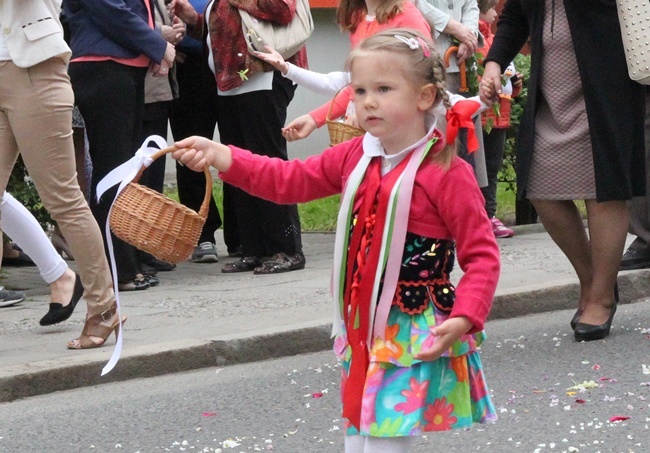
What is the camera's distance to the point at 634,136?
6.03 metres

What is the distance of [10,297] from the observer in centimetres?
754

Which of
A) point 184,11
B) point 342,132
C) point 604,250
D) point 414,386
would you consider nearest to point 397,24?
point 342,132

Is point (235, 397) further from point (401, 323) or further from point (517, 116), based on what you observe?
point (517, 116)

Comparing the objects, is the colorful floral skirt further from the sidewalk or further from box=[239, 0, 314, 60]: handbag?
box=[239, 0, 314, 60]: handbag

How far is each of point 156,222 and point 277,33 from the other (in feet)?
12.0

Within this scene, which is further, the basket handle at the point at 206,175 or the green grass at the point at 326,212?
the green grass at the point at 326,212

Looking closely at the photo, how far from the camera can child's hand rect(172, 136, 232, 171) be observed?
334cm

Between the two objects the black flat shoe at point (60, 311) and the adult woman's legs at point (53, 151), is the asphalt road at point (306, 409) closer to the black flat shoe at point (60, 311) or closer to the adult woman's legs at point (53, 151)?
the adult woman's legs at point (53, 151)

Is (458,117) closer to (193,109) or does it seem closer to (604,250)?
(604,250)

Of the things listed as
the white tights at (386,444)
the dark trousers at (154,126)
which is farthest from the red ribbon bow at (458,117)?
the dark trousers at (154,126)

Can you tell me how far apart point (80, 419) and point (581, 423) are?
74.1 inches

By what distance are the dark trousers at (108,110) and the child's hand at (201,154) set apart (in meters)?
4.08

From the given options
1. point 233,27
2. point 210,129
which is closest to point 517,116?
point 210,129

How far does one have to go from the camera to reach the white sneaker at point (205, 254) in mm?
9203
